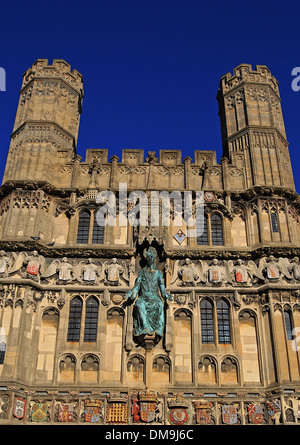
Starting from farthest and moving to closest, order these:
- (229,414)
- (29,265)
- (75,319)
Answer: (29,265) → (75,319) → (229,414)

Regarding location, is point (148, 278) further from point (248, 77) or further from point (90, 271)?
point (248, 77)

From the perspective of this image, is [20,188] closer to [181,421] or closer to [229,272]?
[229,272]

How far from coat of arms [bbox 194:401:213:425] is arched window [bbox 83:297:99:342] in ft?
15.3

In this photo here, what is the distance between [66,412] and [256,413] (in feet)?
22.0

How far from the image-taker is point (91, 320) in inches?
832

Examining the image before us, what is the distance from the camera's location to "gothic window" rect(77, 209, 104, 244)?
23478 millimetres

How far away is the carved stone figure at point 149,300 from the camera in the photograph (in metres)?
20.2

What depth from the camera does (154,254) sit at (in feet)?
72.0

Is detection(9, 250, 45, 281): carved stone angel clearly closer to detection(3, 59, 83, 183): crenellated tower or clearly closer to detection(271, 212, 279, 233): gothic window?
detection(3, 59, 83, 183): crenellated tower

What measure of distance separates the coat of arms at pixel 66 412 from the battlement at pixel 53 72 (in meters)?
16.3

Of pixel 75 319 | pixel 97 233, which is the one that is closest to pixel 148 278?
pixel 75 319

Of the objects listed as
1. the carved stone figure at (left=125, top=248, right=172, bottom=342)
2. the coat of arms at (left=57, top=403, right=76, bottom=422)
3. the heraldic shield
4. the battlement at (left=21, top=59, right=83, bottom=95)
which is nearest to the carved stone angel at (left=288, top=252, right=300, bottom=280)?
the carved stone figure at (left=125, top=248, right=172, bottom=342)

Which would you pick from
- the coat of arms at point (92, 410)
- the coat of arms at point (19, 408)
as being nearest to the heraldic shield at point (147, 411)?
the coat of arms at point (92, 410)
